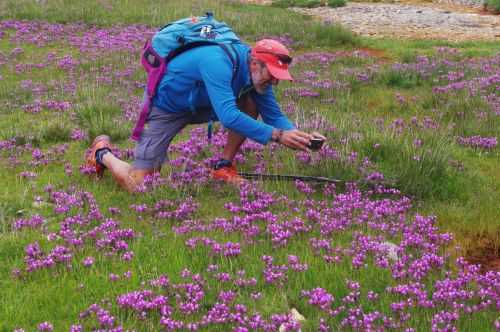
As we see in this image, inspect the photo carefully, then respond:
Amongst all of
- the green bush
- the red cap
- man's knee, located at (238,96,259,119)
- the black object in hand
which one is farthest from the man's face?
the green bush

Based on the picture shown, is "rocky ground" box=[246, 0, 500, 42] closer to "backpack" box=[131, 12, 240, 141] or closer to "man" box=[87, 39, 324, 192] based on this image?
"man" box=[87, 39, 324, 192]

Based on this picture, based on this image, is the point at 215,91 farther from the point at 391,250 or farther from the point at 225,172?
the point at 391,250

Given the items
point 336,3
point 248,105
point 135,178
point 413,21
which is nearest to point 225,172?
point 248,105

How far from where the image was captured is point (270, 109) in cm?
746

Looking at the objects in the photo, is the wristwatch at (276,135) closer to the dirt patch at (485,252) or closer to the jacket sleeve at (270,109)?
the jacket sleeve at (270,109)

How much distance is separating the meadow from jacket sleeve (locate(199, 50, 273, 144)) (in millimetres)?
753

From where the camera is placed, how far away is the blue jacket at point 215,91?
6.49 meters

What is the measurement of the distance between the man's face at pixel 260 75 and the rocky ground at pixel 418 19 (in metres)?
14.9

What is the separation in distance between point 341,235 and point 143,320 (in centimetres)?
226

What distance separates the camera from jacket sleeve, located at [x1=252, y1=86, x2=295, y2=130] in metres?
7.43

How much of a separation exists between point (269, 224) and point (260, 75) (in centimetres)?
169

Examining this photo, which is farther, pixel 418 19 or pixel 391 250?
pixel 418 19

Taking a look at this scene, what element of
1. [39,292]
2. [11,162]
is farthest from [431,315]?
[11,162]

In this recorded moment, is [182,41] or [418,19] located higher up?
[182,41]
